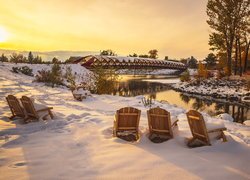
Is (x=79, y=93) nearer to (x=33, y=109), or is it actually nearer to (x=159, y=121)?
(x=33, y=109)

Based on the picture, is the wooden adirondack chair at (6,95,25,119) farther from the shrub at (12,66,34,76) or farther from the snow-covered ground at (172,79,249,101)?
the shrub at (12,66,34,76)

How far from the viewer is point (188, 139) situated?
6684 millimetres

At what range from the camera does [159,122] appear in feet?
22.4

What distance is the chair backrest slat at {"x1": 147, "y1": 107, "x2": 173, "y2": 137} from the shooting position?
669cm

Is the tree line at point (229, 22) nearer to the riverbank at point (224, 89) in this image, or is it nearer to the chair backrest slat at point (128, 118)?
the riverbank at point (224, 89)

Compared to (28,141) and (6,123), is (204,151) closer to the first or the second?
(28,141)

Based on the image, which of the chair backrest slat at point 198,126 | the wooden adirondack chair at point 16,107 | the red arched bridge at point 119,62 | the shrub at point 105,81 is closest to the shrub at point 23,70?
the red arched bridge at point 119,62

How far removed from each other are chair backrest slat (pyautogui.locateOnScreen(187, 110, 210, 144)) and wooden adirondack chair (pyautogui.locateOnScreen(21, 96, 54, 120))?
5.35 m

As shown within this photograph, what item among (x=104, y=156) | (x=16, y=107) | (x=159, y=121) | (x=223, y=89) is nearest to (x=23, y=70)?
(x=16, y=107)

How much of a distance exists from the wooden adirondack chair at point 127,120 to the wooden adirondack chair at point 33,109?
10.4 ft

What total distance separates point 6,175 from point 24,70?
78.0ft

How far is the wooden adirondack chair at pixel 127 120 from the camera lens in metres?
7.10

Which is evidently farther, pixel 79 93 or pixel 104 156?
pixel 79 93

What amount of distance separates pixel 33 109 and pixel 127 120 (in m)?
3.61
